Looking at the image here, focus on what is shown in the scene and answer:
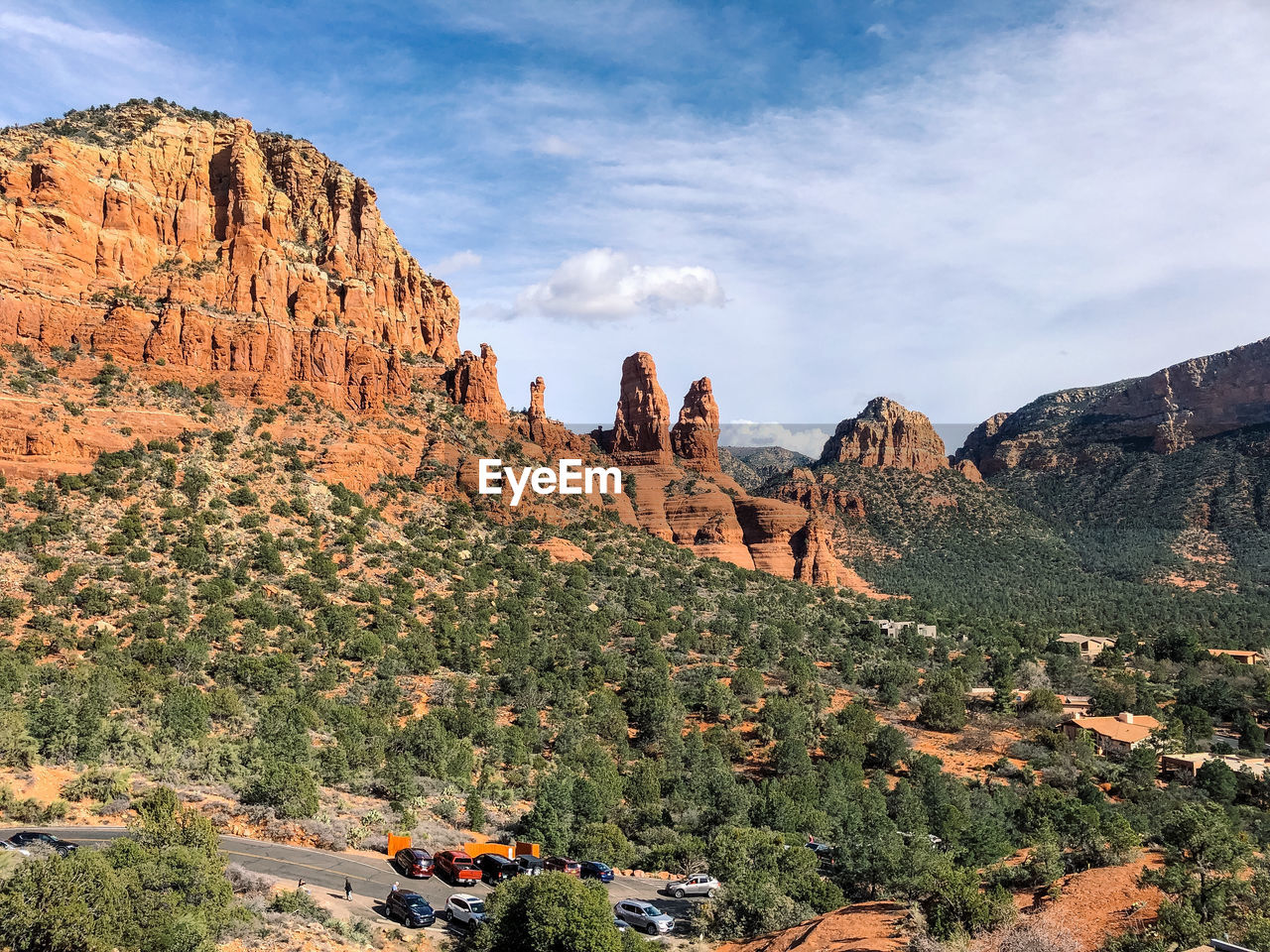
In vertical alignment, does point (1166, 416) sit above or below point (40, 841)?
above

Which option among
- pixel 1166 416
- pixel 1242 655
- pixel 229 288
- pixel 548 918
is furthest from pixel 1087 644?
pixel 1166 416

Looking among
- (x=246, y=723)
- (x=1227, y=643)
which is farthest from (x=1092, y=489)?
(x=246, y=723)

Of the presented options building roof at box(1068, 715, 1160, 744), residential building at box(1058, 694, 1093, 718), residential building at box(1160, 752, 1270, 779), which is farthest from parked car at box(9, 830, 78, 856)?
residential building at box(1058, 694, 1093, 718)

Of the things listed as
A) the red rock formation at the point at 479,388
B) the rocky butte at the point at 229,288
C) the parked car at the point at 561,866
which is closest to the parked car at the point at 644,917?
the parked car at the point at 561,866

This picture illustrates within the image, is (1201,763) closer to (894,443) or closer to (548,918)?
(548,918)

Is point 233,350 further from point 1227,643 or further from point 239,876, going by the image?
point 1227,643
